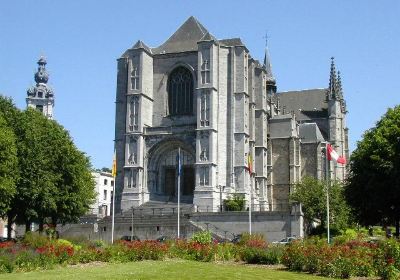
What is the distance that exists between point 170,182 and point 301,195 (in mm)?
14234

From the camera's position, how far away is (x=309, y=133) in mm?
79938

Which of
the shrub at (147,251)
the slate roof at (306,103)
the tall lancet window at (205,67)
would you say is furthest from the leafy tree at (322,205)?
the shrub at (147,251)

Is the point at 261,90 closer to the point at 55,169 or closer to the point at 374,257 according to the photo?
the point at 55,169

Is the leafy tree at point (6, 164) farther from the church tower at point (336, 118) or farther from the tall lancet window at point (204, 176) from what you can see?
the church tower at point (336, 118)

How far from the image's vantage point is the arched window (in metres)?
64.4

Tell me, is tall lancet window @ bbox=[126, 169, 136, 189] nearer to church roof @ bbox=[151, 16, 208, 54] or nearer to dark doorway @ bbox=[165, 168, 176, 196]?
dark doorway @ bbox=[165, 168, 176, 196]

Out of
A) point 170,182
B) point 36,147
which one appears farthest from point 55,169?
point 170,182

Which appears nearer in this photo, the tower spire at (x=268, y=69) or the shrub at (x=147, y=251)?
the shrub at (x=147, y=251)

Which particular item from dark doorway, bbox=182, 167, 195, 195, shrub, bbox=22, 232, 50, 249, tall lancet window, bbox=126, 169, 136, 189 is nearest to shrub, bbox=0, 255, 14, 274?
shrub, bbox=22, 232, 50, 249

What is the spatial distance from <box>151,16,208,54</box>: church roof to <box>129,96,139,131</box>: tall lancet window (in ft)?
23.9

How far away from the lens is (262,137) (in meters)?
67.3

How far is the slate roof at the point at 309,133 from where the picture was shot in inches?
3098

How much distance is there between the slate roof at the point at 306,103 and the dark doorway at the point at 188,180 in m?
32.0

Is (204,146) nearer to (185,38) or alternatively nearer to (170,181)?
(170,181)
